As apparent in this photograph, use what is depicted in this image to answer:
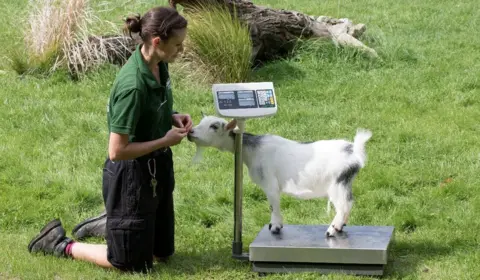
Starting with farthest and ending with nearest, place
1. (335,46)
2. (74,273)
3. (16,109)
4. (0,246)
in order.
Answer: (335,46)
(16,109)
(0,246)
(74,273)

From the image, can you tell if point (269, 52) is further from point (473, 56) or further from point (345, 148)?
point (345, 148)

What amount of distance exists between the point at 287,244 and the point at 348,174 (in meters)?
0.61

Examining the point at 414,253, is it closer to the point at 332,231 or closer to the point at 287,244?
the point at 332,231

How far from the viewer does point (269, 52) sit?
1134 cm

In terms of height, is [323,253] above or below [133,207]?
below

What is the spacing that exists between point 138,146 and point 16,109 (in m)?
4.64

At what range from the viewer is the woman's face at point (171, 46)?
18.1 feet

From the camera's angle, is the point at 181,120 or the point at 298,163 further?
the point at 181,120

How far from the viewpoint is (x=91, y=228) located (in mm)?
6578

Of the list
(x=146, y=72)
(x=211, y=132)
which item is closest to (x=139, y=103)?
(x=146, y=72)

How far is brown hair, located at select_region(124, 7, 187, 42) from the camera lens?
5.46 m

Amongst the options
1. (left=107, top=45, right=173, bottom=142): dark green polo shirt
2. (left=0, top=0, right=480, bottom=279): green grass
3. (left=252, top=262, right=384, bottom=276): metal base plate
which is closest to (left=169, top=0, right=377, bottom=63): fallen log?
(left=0, top=0, right=480, bottom=279): green grass

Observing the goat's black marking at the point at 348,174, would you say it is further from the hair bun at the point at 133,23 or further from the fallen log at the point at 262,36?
the fallen log at the point at 262,36

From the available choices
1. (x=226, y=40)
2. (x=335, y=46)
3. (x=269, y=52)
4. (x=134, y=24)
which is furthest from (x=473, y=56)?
(x=134, y=24)
